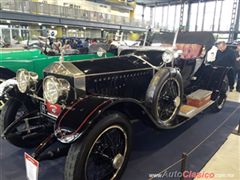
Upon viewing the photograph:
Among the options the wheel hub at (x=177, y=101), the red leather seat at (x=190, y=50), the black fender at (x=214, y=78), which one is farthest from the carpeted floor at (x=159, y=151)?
the red leather seat at (x=190, y=50)

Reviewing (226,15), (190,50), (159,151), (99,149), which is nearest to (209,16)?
(226,15)

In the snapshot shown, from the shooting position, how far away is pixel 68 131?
1.71m

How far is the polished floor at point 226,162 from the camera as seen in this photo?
2.42m

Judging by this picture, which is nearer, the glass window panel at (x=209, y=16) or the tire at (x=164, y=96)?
the tire at (x=164, y=96)

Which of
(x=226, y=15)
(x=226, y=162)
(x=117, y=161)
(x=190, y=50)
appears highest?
(x=226, y=15)

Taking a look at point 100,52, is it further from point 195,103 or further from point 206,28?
point 206,28

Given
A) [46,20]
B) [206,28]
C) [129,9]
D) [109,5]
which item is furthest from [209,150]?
[129,9]

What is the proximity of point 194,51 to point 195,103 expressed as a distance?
42.9 inches

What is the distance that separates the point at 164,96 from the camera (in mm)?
2793

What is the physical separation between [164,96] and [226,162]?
1125 mm

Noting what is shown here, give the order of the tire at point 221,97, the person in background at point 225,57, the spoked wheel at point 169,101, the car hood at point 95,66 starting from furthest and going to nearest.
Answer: the person in background at point 225,57, the tire at point 221,97, the spoked wheel at point 169,101, the car hood at point 95,66

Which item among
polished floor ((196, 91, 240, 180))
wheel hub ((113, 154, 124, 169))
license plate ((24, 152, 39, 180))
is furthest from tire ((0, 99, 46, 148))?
polished floor ((196, 91, 240, 180))

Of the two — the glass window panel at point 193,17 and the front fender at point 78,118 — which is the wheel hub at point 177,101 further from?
the glass window panel at point 193,17

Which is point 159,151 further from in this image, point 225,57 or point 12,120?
point 225,57
